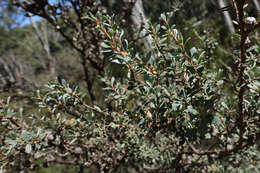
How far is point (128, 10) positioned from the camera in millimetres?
1164

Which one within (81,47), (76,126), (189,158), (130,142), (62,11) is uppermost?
(62,11)

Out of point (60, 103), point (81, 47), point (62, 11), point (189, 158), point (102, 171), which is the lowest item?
point (189, 158)

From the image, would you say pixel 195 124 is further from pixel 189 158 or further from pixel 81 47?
pixel 81 47

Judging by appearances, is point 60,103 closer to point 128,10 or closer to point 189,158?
point 128,10

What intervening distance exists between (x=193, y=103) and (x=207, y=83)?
0.08 meters

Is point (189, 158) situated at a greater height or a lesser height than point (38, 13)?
lesser

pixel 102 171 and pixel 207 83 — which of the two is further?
pixel 102 171

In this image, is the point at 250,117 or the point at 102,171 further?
the point at 102,171

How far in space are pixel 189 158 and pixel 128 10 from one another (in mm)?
1054

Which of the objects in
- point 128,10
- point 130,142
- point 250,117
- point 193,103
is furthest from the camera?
point 128,10

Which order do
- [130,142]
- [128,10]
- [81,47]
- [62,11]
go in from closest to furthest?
[130,142] → [128,10] → [62,11] → [81,47]

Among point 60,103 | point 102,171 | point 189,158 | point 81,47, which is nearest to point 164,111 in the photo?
point 60,103

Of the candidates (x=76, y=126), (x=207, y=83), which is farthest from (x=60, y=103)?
(x=207, y=83)

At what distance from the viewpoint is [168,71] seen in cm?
62
